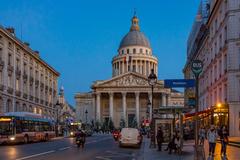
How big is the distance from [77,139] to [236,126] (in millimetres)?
16348

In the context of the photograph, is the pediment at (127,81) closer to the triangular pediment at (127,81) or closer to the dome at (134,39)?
the triangular pediment at (127,81)

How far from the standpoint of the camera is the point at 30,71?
81.4m

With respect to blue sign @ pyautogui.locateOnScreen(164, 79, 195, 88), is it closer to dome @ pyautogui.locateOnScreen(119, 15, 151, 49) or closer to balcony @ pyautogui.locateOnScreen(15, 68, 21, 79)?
balcony @ pyautogui.locateOnScreen(15, 68, 21, 79)

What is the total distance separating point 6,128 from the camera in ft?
146

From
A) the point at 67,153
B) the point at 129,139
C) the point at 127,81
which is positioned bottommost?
the point at 67,153

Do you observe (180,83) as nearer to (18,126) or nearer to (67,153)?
(67,153)

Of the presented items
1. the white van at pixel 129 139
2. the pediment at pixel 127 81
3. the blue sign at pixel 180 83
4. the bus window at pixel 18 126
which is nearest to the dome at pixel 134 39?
the pediment at pixel 127 81

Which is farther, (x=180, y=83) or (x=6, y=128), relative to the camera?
(x=6, y=128)

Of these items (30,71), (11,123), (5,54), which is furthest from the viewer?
(30,71)

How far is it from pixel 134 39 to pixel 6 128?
464ft

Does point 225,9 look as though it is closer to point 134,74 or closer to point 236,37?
point 236,37

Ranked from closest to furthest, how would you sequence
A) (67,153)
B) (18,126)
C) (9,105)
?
(67,153), (18,126), (9,105)

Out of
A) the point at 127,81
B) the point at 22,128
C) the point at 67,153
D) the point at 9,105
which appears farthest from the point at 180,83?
the point at 127,81

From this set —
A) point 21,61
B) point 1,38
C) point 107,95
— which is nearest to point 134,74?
point 107,95
